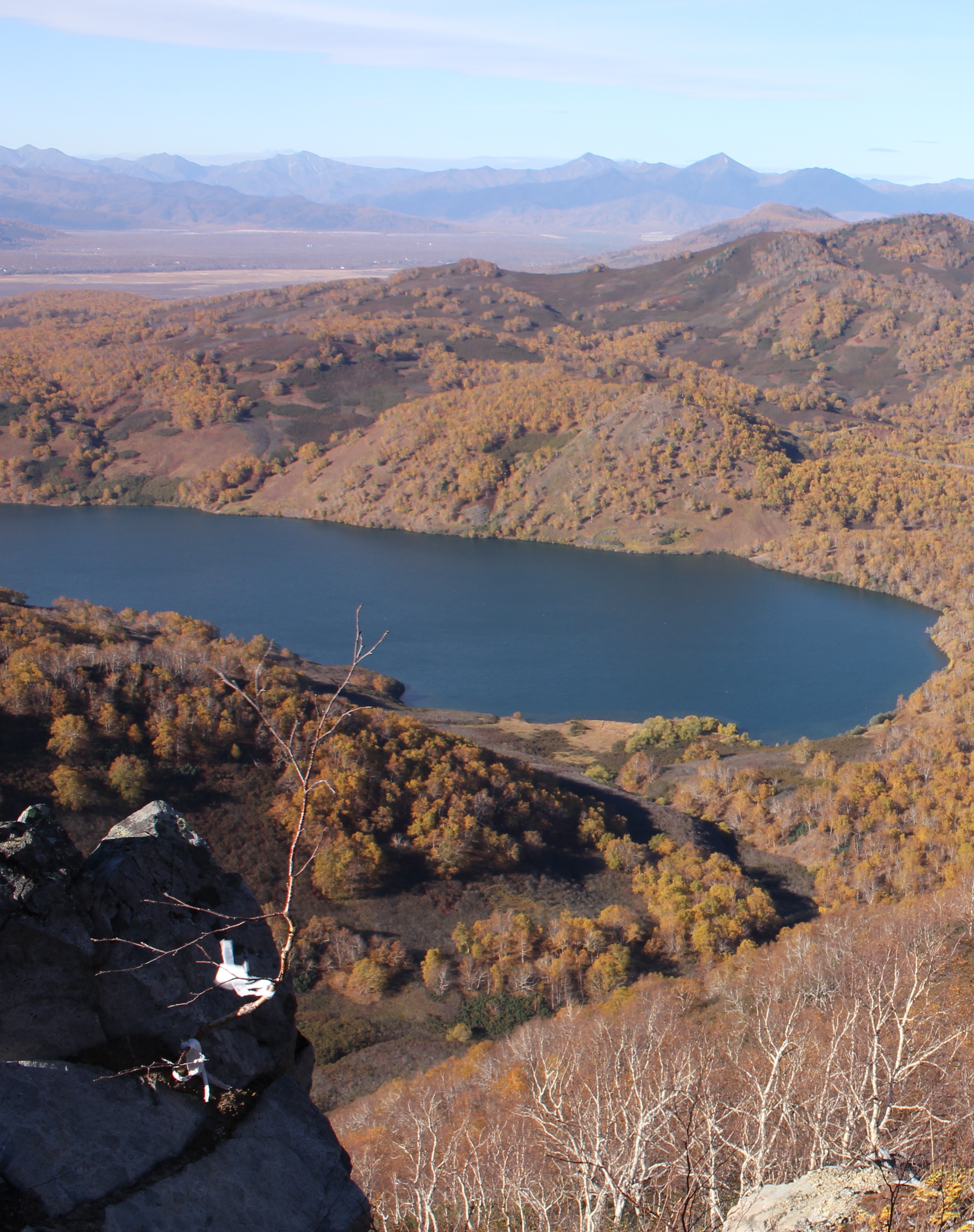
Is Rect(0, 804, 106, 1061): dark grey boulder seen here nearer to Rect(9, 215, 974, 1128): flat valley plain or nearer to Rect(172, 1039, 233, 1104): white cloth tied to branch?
Rect(172, 1039, 233, 1104): white cloth tied to branch

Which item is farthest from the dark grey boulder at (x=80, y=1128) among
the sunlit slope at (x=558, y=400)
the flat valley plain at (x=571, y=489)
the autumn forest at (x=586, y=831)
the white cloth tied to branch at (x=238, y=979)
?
the sunlit slope at (x=558, y=400)

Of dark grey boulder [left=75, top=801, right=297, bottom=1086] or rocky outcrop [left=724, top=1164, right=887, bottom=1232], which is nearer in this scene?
rocky outcrop [left=724, top=1164, right=887, bottom=1232]

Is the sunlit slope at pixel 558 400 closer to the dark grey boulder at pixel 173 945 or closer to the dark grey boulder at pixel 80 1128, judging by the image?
the dark grey boulder at pixel 173 945

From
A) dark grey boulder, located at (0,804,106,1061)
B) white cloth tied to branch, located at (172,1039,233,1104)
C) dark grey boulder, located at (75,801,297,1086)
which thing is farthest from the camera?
dark grey boulder, located at (75,801,297,1086)

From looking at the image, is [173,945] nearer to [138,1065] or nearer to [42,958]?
[138,1065]

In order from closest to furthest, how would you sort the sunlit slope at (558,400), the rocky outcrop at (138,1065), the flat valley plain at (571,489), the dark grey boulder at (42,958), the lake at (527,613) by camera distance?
1. the rocky outcrop at (138,1065)
2. the dark grey boulder at (42,958)
3. the flat valley plain at (571,489)
4. the lake at (527,613)
5. the sunlit slope at (558,400)

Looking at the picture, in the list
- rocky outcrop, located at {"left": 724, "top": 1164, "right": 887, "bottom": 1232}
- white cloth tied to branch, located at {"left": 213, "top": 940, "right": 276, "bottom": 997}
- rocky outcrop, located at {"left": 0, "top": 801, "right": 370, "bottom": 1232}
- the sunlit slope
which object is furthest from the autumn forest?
rocky outcrop, located at {"left": 0, "top": 801, "right": 370, "bottom": 1232}

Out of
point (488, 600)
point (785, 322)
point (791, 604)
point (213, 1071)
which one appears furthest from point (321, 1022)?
point (785, 322)

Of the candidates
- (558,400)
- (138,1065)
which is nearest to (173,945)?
(138,1065)
